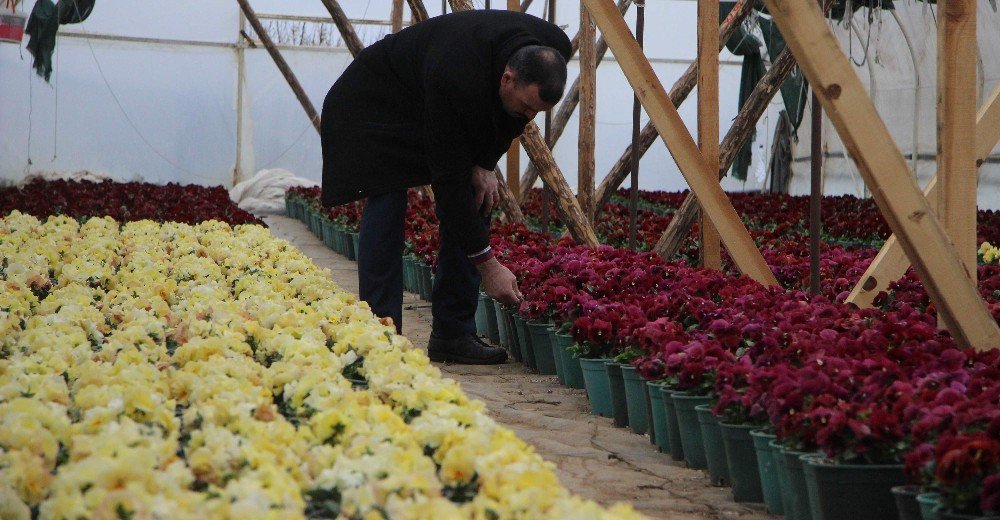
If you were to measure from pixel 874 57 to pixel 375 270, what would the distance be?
32.1 ft

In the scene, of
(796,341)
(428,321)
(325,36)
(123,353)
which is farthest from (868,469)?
(325,36)

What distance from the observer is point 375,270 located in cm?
468

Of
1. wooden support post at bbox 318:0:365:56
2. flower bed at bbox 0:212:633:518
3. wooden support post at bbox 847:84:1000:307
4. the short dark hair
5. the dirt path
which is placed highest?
wooden support post at bbox 318:0:365:56

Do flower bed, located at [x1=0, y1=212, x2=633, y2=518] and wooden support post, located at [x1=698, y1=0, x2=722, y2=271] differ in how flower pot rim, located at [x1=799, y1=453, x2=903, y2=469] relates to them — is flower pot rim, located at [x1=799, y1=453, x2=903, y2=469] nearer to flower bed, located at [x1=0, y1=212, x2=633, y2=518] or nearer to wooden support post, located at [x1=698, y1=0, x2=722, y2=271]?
flower bed, located at [x1=0, y1=212, x2=633, y2=518]

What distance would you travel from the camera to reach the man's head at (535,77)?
373 cm

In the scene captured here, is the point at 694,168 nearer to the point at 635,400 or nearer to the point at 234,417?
the point at 635,400

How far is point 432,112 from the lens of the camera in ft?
13.1

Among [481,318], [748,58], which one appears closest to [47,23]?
[748,58]

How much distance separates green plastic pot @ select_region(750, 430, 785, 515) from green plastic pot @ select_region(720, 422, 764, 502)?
7 cm

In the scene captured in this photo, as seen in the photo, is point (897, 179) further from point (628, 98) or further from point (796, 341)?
point (628, 98)

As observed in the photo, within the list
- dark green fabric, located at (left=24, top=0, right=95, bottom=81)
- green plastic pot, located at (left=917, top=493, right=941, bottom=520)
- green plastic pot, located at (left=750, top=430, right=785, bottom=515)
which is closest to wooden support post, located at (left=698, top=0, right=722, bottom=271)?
green plastic pot, located at (left=750, top=430, right=785, bottom=515)

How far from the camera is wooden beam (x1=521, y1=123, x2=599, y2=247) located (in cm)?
655

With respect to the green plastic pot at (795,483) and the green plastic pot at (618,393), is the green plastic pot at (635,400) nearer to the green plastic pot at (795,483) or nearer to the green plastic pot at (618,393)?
the green plastic pot at (618,393)

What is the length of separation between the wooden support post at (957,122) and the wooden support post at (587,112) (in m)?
4.04
